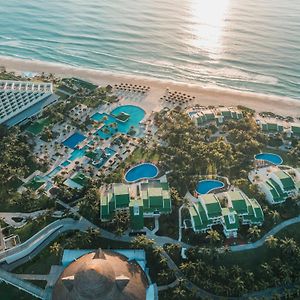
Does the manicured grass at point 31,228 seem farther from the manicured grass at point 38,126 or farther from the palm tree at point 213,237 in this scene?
the palm tree at point 213,237

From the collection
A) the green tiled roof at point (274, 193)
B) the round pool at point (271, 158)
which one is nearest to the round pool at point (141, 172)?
the green tiled roof at point (274, 193)

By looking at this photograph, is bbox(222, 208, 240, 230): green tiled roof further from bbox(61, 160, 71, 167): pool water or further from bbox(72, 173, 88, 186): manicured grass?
bbox(61, 160, 71, 167): pool water

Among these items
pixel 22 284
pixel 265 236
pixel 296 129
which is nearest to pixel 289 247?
pixel 265 236

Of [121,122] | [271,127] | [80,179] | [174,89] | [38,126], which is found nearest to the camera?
[80,179]

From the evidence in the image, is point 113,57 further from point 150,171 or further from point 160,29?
point 150,171

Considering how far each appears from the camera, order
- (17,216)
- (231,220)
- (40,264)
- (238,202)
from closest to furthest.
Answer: (40,264) → (231,220) → (238,202) → (17,216)

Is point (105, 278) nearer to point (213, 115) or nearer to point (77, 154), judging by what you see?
point (77, 154)

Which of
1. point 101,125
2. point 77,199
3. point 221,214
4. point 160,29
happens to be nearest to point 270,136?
point 221,214

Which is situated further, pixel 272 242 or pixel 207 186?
pixel 207 186
